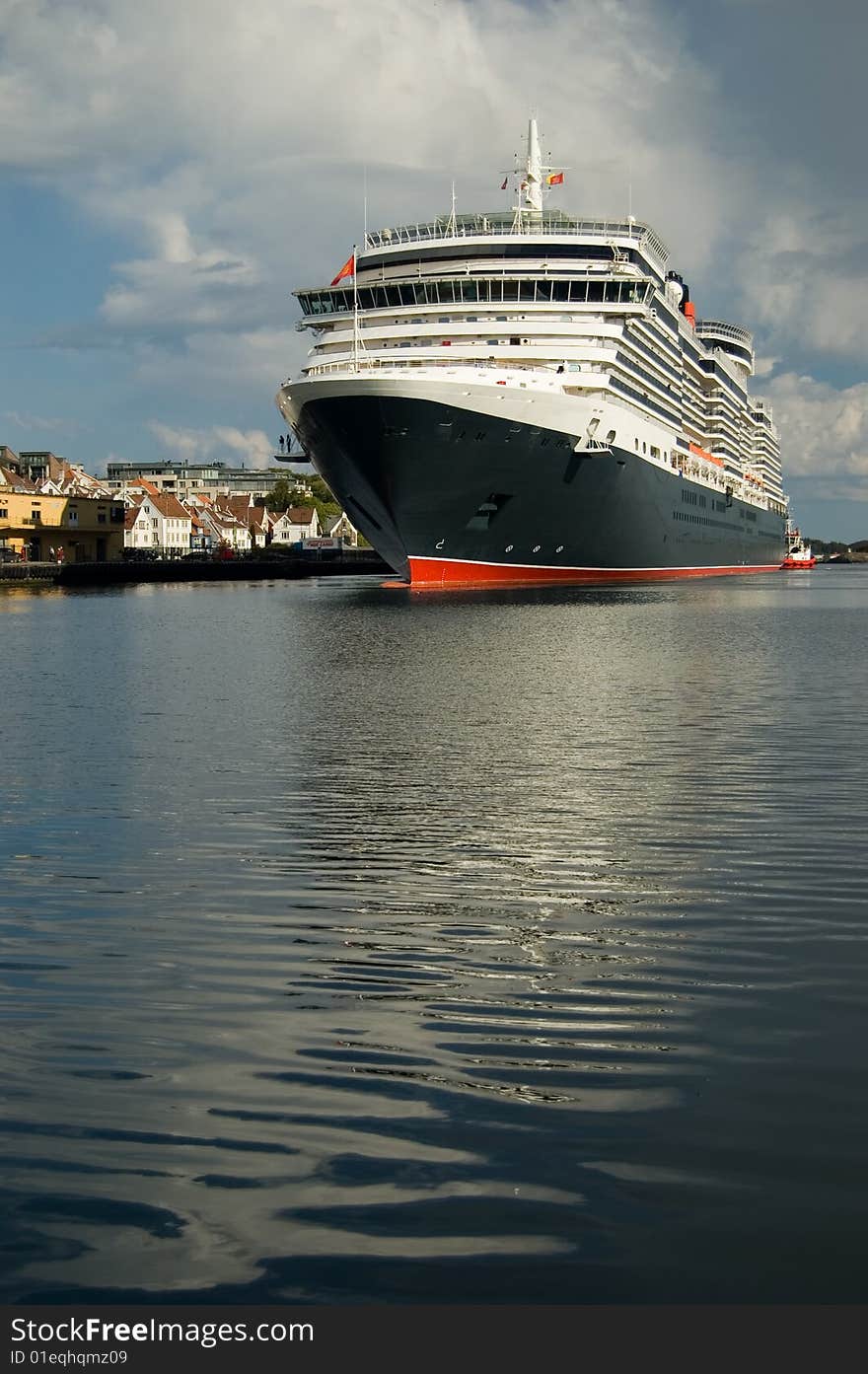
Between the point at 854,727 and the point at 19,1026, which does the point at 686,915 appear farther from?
the point at 854,727

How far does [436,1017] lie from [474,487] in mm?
50108

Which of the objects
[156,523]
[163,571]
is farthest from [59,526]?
[156,523]

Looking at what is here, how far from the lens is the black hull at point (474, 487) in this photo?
55.1 metres

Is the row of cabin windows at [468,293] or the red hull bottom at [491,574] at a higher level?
the row of cabin windows at [468,293]

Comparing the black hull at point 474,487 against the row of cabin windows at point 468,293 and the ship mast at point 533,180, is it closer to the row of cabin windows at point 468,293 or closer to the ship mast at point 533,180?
the row of cabin windows at point 468,293

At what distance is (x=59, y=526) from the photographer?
131750mm

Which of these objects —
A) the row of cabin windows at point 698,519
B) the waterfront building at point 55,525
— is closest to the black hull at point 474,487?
the row of cabin windows at point 698,519


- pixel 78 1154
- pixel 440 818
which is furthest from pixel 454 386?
pixel 78 1154

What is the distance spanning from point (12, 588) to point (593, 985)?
98.6 meters

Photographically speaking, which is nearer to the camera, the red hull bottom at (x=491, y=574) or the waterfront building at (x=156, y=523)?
the red hull bottom at (x=491, y=574)

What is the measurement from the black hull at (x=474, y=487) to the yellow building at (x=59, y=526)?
230ft

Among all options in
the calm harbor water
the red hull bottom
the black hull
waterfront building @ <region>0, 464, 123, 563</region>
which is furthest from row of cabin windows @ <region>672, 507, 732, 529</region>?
waterfront building @ <region>0, 464, 123, 563</region>

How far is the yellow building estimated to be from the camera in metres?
127

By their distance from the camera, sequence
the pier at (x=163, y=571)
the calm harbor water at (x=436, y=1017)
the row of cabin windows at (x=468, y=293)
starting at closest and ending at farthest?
the calm harbor water at (x=436, y=1017), the row of cabin windows at (x=468, y=293), the pier at (x=163, y=571)
